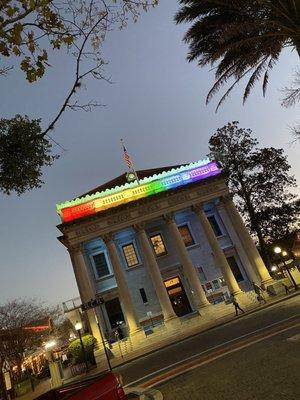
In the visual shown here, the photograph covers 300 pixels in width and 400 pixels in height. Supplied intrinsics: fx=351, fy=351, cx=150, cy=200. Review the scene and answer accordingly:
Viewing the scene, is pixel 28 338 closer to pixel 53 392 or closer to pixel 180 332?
pixel 180 332

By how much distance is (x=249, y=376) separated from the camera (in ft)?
24.6

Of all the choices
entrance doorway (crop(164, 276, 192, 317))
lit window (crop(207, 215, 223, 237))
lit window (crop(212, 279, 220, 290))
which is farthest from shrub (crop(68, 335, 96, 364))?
lit window (crop(207, 215, 223, 237))

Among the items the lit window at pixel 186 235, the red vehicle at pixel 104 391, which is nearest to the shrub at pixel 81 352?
the lit window at pixel 186 235

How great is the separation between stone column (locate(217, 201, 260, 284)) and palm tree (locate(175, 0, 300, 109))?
764 inches

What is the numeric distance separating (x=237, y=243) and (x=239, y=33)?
23519mm

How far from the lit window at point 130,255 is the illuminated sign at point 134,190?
4989 millimetres

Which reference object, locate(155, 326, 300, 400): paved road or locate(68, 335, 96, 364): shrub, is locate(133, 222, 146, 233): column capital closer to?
locate(68, 335, 96, 364): shrub

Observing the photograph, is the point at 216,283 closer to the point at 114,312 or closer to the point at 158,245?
the point at 158,245

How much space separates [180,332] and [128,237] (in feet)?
37.8

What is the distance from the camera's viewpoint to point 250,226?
40.1 m

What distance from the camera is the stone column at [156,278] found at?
29141 millimetres

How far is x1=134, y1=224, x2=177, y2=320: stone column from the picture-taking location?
95.6 ft

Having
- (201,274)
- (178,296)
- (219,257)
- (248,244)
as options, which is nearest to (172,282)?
(178,296)

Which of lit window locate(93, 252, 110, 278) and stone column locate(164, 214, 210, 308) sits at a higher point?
lit window locate(93, 252, 110, 278)
